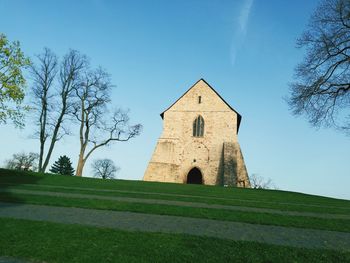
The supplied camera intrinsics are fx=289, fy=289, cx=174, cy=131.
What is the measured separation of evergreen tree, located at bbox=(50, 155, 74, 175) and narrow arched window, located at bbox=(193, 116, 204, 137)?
38.6 m

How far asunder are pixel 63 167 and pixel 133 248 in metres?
60.5

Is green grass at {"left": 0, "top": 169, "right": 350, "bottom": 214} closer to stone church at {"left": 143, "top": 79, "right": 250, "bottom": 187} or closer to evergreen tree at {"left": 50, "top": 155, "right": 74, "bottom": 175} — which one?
stone church at {"left": 143, "top": 79, "right": 250, "bottom": 187}

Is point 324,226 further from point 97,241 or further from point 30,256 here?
point 30,256

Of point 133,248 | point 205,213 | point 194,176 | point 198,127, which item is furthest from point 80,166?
point 133,248

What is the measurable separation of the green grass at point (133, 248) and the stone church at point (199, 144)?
2279 centimetres

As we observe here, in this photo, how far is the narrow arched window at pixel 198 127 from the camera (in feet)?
104

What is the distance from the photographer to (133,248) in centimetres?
500

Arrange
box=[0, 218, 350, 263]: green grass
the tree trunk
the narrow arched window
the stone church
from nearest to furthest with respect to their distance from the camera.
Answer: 1. box=[0, 218, 350, 263]: green grass
2. the stone church
3. the tree trunk
4. the narrow arched window

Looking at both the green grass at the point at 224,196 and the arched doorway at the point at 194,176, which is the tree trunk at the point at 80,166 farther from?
the arched doorway at the point at 194,176

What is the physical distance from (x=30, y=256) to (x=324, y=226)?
704 centimetres

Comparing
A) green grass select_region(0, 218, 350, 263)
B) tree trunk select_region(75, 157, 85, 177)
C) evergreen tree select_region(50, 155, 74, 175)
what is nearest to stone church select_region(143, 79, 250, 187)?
tree trunk select_region(75, 157, 85, 177)

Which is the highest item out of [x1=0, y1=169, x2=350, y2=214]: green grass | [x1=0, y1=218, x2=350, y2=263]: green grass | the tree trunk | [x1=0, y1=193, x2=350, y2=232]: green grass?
the tree trunk

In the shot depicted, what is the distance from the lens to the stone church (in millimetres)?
29266

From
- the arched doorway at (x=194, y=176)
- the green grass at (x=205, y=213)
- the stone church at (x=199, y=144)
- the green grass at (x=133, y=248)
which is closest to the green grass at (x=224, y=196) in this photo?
the green grass at (x=205, y=213)
